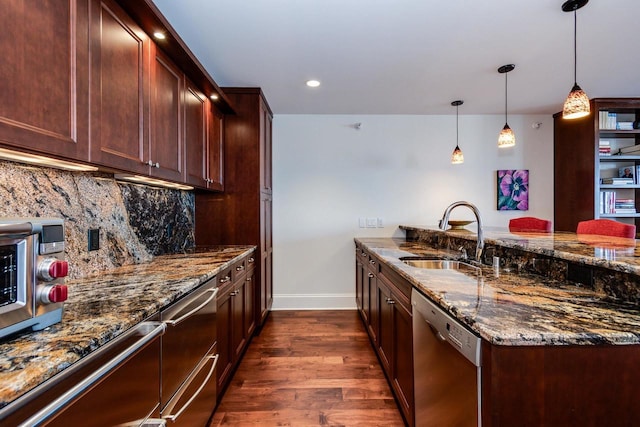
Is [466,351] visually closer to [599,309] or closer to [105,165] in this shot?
[599,309]

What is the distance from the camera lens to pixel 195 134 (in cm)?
231

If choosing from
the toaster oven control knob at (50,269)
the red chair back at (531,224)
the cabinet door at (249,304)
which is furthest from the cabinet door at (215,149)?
the red chair back at (531,224)

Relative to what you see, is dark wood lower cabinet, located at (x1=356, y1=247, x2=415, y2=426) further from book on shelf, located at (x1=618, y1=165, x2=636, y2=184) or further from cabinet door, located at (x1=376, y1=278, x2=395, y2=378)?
book on shelf, located at (x1=618, y1=165, x2=636, y2=184)

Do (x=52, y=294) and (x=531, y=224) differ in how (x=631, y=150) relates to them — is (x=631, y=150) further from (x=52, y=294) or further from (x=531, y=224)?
(x=52, y=294)

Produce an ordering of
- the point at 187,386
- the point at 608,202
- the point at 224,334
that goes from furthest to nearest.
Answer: the point at 608,202 → the point at 224,334 → the point at 187,386

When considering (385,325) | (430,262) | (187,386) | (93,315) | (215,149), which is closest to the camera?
(93,315)

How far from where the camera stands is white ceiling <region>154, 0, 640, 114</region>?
6.14 ft

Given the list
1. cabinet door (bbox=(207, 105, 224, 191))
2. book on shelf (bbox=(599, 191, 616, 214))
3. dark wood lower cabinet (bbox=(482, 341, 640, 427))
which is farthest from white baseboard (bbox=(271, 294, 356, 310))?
book on shelf (bbox=(599, 191, 616, 214))

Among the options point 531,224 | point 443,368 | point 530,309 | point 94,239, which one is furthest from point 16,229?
point 531,224

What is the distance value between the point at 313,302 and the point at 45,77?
3.32 metres

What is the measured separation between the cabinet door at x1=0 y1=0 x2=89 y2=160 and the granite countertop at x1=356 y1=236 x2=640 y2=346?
1.47 m

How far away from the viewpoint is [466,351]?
93 cm

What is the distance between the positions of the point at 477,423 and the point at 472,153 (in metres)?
3.70

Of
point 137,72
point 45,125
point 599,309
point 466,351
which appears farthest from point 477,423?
point 137,72
